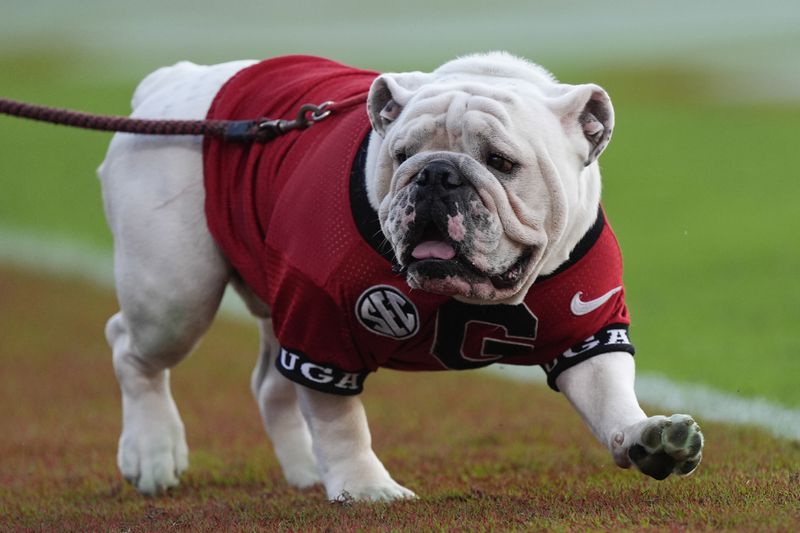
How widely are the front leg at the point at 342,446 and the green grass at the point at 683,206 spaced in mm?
2962

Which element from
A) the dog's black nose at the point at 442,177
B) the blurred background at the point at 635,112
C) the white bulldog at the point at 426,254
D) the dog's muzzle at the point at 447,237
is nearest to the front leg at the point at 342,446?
the white bulldog at the point at 426,254

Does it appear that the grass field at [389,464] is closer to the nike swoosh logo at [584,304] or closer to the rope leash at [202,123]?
the nike swoosh logo at [584,304]

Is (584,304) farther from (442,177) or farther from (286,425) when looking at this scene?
(286,425)

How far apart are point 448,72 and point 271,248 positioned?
930 mm

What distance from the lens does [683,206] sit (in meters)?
15.9

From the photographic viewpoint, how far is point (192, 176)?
18.8ft

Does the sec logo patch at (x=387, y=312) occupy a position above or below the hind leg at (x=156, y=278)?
above

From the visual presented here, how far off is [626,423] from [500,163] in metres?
0.98

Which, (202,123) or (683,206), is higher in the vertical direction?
(202,123)

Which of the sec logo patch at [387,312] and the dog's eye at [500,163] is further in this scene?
the sec logo patch at [387,312]

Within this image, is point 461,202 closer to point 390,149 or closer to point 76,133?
point 390,149

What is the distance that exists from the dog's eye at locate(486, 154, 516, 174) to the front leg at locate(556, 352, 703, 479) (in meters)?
0.89

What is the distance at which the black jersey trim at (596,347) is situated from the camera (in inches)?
190

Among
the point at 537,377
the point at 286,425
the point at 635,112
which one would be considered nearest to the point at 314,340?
the point at 286,425
